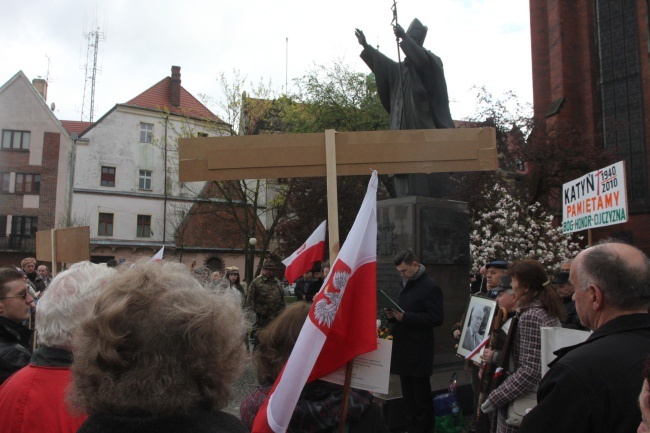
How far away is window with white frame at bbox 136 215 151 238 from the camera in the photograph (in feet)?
129

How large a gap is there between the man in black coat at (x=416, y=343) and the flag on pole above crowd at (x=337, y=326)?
118 inches

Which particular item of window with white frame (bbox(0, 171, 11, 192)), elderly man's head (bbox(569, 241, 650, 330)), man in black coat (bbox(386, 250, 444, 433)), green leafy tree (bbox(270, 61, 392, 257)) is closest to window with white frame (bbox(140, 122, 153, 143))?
window with white frame (bbox(0, 171, 11, 192))

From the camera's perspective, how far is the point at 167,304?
5.00 feet

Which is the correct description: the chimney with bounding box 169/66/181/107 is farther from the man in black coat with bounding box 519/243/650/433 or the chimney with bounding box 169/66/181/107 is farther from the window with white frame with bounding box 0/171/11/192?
the man in black coat with bounding box 519/243/650/433

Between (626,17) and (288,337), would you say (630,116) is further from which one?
(288,337)

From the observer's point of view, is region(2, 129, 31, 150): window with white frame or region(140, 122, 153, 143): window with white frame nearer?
region(2, 129, 31, 150): window with white frame

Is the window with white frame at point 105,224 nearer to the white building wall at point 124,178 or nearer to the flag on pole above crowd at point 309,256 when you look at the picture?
the white building wall at point 124,178

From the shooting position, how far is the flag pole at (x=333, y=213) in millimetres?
2299

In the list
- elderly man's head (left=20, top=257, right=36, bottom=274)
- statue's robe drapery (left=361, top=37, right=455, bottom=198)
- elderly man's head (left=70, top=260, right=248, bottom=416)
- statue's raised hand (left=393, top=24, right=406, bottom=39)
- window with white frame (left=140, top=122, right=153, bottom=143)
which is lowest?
elderly man's head (left=70, top=260, right=248, bottom=416)

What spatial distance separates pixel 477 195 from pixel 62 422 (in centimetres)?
2047

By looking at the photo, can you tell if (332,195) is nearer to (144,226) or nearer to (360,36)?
(360,36)

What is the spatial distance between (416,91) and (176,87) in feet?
Result: 128

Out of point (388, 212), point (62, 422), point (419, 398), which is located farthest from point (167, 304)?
point (388, 212)

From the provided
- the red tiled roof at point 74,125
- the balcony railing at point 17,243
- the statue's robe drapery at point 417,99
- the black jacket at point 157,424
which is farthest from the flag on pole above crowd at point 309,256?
the red tiled roof at point 74,125
